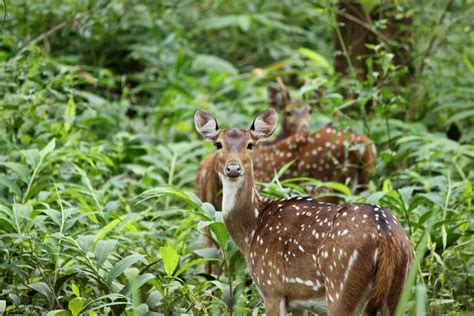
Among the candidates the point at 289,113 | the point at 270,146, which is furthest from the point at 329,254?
the point at 289,113

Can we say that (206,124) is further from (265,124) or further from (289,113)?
(289,113)

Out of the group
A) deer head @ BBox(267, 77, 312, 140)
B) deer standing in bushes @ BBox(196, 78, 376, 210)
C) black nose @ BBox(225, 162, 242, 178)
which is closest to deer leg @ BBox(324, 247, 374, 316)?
black nose @ BBox(225, 162, 242, 178)

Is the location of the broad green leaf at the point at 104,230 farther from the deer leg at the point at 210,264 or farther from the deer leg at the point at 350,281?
the deer leg at the point at 350,281

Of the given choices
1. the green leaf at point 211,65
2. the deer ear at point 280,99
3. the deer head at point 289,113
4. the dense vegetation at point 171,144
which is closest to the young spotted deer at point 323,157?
the dense vegetation at point 171,144

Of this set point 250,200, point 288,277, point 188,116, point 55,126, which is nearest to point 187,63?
point 188,116

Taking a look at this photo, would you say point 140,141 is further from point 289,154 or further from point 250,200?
point 250,200

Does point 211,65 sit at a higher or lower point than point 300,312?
higher

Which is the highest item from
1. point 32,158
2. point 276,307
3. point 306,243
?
point 32,158

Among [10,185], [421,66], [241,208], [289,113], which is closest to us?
[241,208]

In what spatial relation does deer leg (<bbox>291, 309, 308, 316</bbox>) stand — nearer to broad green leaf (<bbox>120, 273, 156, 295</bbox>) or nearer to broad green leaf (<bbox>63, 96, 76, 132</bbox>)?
broad green leaf (<bbox>120, 273, 156, 295</bbox>)

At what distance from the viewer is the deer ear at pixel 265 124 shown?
22.4 feet

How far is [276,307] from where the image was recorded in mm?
5855

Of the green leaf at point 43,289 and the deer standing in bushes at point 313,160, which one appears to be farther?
the deer standing in bushes at point 313,160

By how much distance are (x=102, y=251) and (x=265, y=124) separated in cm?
148
